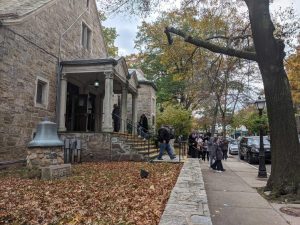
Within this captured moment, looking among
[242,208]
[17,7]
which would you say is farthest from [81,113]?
[242,208]

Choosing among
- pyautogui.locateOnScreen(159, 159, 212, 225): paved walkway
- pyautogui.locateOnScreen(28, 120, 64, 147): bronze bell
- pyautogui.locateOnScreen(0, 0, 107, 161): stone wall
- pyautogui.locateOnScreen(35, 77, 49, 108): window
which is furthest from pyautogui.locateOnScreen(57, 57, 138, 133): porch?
pyautogui.locateOnScreen(159, 159, 212, 225): paved walkway

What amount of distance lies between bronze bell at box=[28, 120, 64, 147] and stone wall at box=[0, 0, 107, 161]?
219cm

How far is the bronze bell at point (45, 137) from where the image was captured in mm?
10273

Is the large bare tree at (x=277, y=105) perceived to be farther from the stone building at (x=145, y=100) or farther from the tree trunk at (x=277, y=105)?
the stone building at (x=145, y=100)

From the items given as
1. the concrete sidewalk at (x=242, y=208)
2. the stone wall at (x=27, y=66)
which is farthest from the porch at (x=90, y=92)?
the concrete sidewalk at (x=242, y=208)

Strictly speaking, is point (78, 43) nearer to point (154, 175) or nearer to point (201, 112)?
point (154, 175)

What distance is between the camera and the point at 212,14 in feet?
46.0

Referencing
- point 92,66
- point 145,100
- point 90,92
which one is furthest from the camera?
point 145,100

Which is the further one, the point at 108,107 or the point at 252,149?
the point at 252,149

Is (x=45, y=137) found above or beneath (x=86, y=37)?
beneath

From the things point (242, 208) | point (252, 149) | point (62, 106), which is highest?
point (62, 106)

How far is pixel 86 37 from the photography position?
2023 centimetres

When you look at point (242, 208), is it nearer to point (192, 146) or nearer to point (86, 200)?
point (86, 200)

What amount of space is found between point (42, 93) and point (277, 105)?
422 inches
